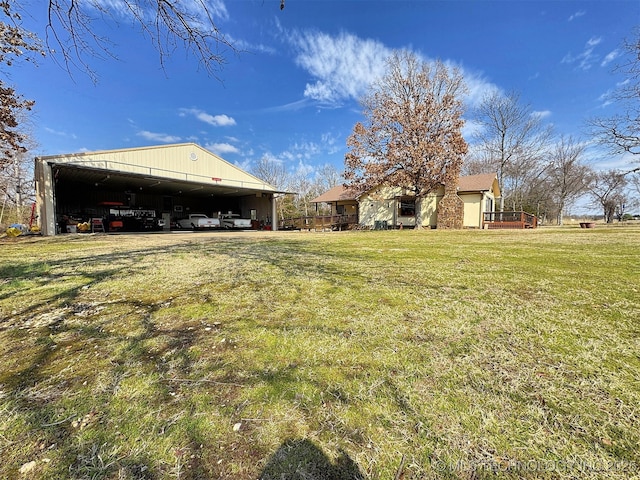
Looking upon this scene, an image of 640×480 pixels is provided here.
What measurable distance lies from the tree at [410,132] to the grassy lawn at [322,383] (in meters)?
14.9

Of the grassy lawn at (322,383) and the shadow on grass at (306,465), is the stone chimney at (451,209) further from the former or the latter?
the shadow on grass at (306,465)

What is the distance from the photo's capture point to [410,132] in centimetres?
1709

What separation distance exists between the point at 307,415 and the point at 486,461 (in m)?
0.78

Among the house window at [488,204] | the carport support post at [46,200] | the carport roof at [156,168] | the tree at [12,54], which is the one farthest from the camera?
the house window at [488,204]

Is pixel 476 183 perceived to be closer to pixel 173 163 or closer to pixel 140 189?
pixel 173 163

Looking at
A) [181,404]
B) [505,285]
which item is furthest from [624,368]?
[181,404]

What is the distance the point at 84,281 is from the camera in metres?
3.74

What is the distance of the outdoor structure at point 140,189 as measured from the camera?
13523mm

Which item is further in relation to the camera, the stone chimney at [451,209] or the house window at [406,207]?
the house window at [406,207]

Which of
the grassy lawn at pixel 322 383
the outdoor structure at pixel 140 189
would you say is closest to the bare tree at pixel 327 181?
the outdoor structure at pixel 140 189

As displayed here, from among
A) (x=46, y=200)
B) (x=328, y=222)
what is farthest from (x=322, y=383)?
(x=328, y=222)

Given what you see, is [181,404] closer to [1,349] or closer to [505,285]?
[1,349]

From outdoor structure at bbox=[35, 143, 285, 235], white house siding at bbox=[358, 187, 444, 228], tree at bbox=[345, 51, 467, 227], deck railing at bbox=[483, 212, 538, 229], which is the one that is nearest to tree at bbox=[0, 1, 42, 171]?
outdoor structure at bbox=[35, 143, 285, 235]

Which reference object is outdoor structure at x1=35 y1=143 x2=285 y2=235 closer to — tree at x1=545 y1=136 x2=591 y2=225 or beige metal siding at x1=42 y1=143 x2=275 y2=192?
beige metal siding at x1=42 y1=143 x2=275 y2=192
